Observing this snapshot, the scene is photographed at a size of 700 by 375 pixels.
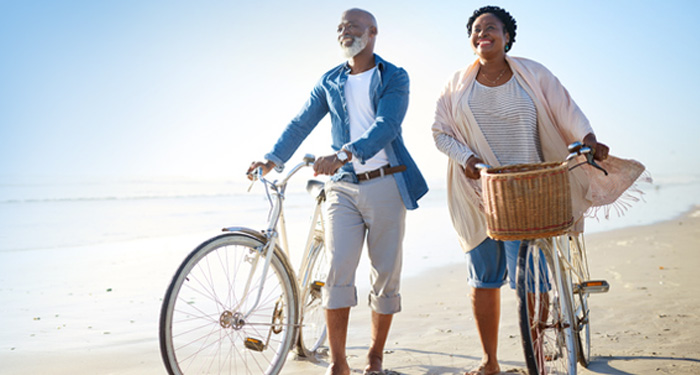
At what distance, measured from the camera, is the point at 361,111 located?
336 cm

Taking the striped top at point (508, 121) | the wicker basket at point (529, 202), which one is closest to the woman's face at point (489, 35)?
the striped top at point (508, 121)

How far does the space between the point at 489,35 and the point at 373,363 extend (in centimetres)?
180

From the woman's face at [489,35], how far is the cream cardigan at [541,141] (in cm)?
9

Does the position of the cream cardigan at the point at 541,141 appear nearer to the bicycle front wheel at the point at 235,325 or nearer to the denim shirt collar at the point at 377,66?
the denim shirt collar at the point at 377,66

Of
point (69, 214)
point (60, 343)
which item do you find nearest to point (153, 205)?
point (69, 214)

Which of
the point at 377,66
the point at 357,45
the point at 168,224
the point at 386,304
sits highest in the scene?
the point at 168,224

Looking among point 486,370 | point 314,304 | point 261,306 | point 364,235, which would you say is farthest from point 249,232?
point 486,370

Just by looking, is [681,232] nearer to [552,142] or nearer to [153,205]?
[552,142]

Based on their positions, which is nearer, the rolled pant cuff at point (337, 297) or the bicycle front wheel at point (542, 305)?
the bicycle front wheel at point (542, 305)

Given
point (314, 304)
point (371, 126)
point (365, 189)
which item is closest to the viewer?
point (371, 126)

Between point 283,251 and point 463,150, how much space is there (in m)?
1.05

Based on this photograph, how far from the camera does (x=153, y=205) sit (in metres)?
18.3

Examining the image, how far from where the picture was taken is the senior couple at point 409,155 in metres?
3.19

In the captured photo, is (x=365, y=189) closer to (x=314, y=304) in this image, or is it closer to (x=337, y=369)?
(x=337, y=369)
